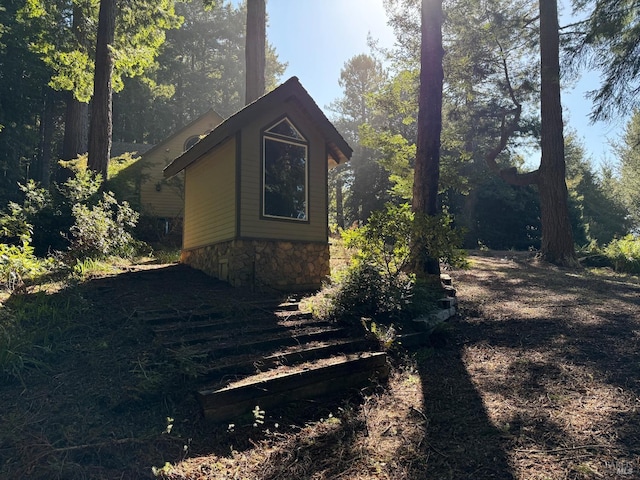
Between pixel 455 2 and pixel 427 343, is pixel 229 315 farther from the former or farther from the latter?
pixel 455 2

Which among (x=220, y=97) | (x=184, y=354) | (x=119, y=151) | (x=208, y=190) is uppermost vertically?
(x=220, y=97)

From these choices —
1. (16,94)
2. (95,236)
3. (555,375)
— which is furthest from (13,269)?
(16,94)

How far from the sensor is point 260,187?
753cm

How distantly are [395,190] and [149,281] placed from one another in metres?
8.15

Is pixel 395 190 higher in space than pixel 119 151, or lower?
lower

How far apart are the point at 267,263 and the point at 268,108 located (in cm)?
283

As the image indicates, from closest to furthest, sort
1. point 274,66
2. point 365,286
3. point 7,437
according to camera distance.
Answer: point 7,437 < point 365,286 < point 274,66

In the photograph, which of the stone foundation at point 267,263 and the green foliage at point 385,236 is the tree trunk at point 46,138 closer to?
the stone foundation at point 267,263

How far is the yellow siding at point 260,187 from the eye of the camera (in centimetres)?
736

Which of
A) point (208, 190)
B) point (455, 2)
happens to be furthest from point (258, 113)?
point (455, 2)

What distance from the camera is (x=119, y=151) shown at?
64.5 feet

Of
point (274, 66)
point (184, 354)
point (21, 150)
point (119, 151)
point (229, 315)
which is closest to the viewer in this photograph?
point (184, 354)

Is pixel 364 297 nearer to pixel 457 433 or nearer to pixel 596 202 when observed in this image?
pixel 457 433

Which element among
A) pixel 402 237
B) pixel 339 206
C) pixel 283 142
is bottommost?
pixel 402 237
